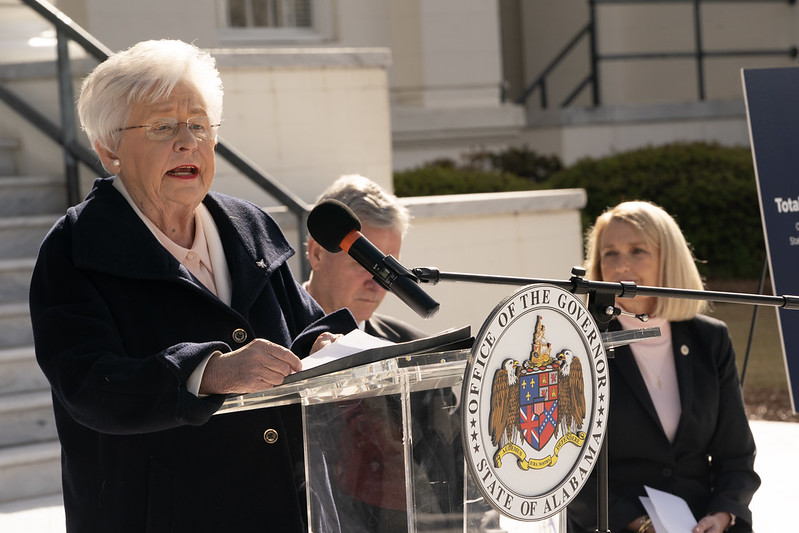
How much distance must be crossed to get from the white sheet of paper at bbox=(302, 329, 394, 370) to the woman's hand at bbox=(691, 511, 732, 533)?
5.87 ft

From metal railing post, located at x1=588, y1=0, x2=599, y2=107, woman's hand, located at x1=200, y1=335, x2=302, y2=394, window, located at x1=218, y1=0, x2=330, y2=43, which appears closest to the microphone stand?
woman's hand, located at x1=200, y1=335, x2=302, y2=394

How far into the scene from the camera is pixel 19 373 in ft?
20.0

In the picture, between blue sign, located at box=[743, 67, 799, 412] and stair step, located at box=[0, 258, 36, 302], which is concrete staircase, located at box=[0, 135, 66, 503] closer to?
stair step, located at box=[0, 258, 36, 302]

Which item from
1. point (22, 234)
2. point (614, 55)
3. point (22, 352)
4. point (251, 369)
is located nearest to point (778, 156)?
point (251, 369)

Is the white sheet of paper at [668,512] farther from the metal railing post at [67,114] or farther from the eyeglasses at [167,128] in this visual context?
the metal railing post at [67,114]

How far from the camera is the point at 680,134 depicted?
15250 millimetres

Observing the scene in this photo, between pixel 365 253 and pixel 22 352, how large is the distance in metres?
4.20

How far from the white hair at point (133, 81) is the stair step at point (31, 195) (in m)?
4.60

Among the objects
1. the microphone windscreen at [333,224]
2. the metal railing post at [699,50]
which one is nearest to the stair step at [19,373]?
the microphone windscreen at [333,224]

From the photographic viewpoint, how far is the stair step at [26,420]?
578 centimetres

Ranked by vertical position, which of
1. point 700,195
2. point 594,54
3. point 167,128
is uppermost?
point 594,54

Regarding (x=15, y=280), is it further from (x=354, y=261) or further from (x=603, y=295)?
(x=603, y=295)

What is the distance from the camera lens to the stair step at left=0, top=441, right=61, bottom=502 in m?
5.49

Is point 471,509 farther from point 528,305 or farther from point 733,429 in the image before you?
point 733,429
